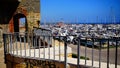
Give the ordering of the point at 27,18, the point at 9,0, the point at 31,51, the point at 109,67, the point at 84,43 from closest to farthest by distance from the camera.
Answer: the point at 109,67
the point at 84,43
the point at 31,51
the point at 9,0
the point at 27,18

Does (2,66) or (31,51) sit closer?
(31,51)

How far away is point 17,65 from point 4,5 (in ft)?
35.7

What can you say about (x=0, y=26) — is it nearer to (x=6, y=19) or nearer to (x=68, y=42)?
(x=6, y=19)

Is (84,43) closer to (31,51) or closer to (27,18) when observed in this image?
(31,51)

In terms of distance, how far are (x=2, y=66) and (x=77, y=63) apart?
5.48 metres

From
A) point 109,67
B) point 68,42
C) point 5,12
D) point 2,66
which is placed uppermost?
point 5,12

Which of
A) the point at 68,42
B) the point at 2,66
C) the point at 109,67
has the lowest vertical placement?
the point at 2,66

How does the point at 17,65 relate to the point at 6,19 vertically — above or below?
below

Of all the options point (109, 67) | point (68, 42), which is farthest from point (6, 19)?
point (109, 67)

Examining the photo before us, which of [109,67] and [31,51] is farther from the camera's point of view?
[31,51]

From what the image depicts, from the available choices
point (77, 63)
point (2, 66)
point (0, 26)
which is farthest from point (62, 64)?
point (0, 26)

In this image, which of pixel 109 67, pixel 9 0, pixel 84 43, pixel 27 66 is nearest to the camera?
pixel 109 67

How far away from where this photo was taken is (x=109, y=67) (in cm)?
768

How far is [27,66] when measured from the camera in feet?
32.0
